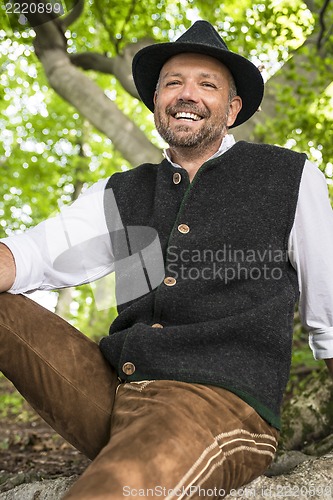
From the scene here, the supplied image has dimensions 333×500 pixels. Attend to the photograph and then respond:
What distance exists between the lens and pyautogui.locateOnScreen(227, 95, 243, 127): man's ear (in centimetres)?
275

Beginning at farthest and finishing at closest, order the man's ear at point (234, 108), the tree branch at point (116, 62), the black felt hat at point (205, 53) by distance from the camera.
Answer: the tree branch at point (116, 62) → the man's ear at point (234, 108) → the black felt hat at point (205, 53)

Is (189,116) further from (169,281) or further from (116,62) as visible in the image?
(116,62)

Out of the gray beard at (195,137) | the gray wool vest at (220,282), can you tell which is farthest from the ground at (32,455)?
the gray beard at (195,137)

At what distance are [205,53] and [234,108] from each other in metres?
0.30

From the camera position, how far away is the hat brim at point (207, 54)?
258 cm

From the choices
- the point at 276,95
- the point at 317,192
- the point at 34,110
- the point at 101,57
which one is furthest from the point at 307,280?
the point at 34,110

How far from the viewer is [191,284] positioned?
2273 millimetres

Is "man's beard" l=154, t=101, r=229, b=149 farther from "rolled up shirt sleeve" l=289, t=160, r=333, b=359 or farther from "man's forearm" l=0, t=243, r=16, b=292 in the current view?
"man's forearm" l=0, t=243, r=16, b=292

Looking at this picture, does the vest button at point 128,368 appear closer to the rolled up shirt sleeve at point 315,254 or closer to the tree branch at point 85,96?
the rolled up shirt sleeve at point 315,254

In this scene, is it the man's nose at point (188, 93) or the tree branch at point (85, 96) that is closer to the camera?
the man's nose at point (188, 93)

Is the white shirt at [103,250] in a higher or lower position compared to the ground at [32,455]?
higher

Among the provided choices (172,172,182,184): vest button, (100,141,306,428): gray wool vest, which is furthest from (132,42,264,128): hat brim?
(172,172,182,184): vest button

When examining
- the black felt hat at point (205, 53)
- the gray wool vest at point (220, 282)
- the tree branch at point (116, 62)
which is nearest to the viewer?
the gray wool vest at point (220, 282)

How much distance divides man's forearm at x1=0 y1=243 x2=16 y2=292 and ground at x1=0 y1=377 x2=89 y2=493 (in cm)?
123
